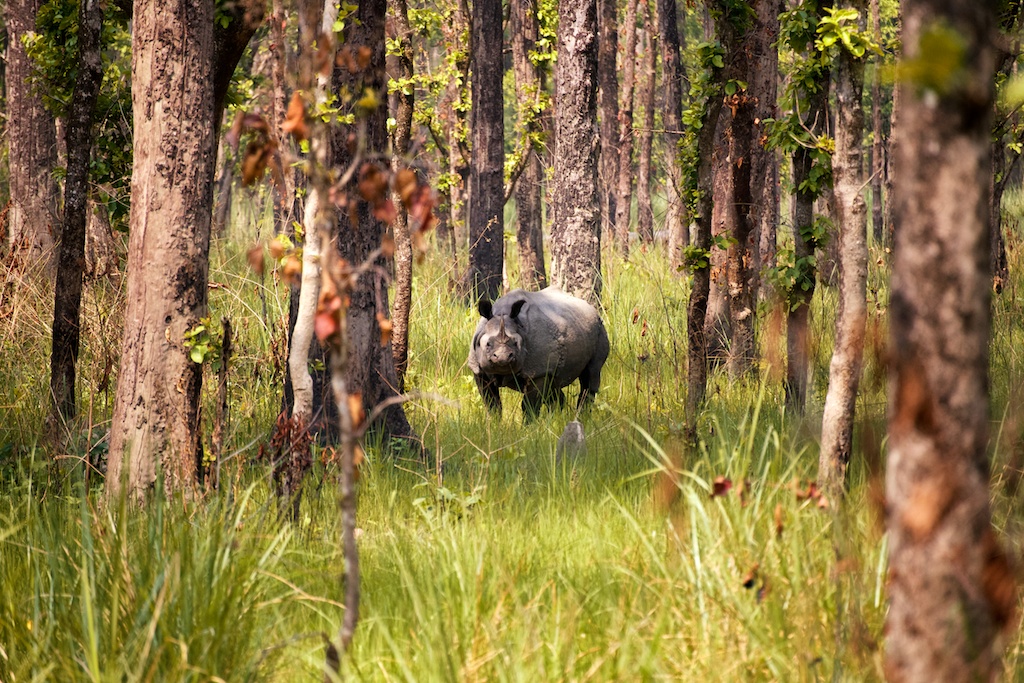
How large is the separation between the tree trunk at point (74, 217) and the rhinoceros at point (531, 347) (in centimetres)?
309

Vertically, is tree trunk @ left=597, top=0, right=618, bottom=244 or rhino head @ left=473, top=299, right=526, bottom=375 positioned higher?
tree trunk @ left=597, top=0, right=618, bottom=244

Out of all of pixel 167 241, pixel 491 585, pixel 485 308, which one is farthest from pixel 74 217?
pixel 491 585

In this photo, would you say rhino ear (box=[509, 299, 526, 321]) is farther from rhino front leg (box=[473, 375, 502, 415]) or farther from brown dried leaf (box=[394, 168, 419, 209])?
brown dried leaf (box=[394, 168, 419, 209])

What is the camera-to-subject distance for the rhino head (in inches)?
324

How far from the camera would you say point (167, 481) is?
4.83 metres

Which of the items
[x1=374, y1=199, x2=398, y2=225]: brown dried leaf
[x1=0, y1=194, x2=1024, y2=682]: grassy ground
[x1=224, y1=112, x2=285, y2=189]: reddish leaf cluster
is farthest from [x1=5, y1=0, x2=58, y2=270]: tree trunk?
[x1=374, y1=199, x2=398, y2=225]: brown dried leaf

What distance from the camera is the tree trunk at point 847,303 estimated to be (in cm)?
441

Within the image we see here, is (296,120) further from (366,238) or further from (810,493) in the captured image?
(366,238)

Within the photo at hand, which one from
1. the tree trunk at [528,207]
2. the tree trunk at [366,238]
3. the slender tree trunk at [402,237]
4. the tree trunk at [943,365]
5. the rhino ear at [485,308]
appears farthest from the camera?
the tree trunk at [528,207]

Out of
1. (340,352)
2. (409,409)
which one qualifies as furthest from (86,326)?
(340,352)

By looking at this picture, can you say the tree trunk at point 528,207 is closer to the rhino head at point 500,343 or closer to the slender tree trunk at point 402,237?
the slender tree trunk at point 402,237

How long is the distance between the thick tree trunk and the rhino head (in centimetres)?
359

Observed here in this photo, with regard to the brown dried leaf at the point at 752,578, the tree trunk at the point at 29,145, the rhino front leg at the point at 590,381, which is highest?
the tree trunk at the point at 29,145

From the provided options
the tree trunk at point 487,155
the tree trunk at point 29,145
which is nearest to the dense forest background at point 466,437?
the tree trunk at point 29,145
